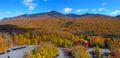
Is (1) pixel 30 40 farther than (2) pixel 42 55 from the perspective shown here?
Yes

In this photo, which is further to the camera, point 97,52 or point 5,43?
point 5,43

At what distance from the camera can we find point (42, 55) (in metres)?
106

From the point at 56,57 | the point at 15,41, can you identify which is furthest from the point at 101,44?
the point at 15,41

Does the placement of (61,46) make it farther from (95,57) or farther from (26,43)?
(95,57)

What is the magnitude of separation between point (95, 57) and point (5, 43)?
228 feet

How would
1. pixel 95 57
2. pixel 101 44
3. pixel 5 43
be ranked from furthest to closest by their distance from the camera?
pixel 101 44 < pixel 5 43 < pixel 95 57

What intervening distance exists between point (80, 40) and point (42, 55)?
87409 millimetres

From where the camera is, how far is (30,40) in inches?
7751

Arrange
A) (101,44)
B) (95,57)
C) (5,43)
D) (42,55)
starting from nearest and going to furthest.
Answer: (42,55), (95,57), (5,43), (101,44)

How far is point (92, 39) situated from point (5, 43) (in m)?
72.1

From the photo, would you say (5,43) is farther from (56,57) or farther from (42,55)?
(42,55)

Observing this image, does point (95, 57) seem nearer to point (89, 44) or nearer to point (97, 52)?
point (97, 52)

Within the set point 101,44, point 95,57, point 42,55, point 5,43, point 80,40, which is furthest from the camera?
point 80,40

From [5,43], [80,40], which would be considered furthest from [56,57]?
[80,40]
